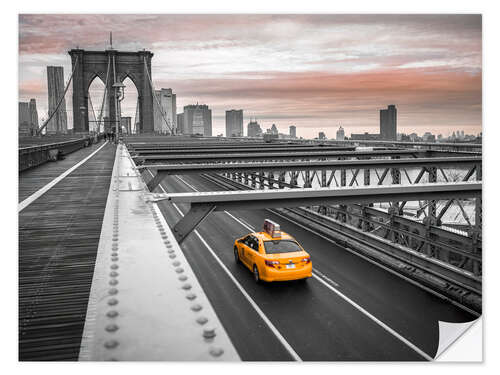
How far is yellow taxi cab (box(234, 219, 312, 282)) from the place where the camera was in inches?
584

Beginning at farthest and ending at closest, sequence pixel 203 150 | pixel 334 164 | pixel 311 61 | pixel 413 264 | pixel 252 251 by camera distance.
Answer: pixel 203 150 → pixel 334 164 → pixel 252 251 → pixel 413 264 → pixel 311 61

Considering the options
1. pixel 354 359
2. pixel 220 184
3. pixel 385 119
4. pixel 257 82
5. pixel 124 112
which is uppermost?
pixel 124 112

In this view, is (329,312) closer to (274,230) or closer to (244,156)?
(274,230)

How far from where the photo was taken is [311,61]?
12688mm

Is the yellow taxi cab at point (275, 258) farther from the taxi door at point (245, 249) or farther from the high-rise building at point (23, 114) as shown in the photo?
the high-rise building at point (23, 114)

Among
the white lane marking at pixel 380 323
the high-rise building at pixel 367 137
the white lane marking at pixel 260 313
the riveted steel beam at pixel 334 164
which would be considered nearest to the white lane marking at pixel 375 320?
the white lane marking at pixel 380 323

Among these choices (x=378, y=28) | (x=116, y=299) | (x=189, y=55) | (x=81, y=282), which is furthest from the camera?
(x=189, y=55)

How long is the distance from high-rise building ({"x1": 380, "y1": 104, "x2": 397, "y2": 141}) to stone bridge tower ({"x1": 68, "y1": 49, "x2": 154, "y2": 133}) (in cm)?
7229

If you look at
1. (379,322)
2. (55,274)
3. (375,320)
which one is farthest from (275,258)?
(55,274)

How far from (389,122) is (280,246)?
5.58m
